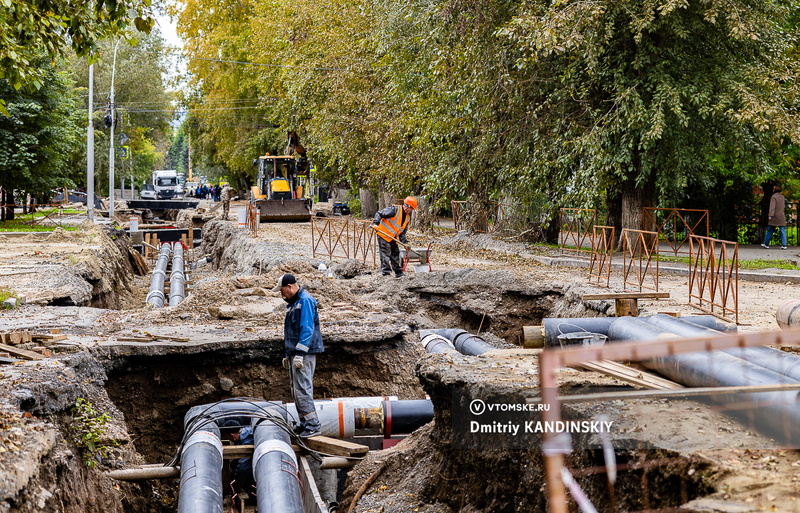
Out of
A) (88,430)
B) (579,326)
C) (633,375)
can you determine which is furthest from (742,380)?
(88,430)

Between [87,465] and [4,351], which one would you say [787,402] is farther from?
[4,351]

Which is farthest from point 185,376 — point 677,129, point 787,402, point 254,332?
point 677,129

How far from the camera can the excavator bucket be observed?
102 ft

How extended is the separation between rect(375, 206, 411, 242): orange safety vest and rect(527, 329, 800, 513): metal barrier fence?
9.44m

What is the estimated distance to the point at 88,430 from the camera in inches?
280

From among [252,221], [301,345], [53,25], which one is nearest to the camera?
[301,345]

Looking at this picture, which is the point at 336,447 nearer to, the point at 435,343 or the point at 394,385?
the point at 394,385

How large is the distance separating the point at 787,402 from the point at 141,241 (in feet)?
98.0

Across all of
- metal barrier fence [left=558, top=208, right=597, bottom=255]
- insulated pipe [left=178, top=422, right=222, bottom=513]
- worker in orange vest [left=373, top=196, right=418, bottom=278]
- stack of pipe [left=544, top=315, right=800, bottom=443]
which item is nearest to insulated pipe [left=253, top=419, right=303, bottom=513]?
insulated pipe [left=178, top=422, right=222, bottom=513]

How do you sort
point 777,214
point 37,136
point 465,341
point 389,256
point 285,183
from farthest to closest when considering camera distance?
point 285,183 < point 37,136 < point 777,214 < point 389,256 < point 465,341

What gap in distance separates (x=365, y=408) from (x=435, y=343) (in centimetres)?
222

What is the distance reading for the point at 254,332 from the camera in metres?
10.1

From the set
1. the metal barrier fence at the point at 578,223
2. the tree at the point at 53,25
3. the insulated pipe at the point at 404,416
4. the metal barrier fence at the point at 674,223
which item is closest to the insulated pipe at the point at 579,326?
the insulated pipe at the point at 404,416

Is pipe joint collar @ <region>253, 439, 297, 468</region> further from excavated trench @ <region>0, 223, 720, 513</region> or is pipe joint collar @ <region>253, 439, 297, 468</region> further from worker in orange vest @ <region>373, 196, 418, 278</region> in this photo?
worker in orange vest @ <region>373, 196, 418, 278</region>
